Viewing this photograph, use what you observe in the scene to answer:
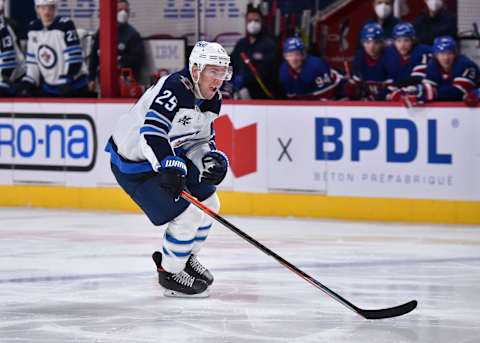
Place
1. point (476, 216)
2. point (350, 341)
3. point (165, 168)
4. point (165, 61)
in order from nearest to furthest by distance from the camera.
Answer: point (350, 341)
point (165, 168)
point (476, 216)
point (165, 61)

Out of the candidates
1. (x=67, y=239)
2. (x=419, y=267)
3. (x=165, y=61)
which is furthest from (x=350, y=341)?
(x=165, y=61)

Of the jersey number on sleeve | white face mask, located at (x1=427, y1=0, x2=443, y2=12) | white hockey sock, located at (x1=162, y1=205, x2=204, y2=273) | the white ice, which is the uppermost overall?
white face mask, located at (x1=427, y1=0, x2=443, y2=12)

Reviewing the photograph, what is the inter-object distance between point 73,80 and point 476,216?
3.59m

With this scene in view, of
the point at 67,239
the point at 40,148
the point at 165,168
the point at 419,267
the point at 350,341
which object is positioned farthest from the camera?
the point at 40,148

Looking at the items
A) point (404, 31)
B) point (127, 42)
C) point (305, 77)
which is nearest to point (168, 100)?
point (404, 31)

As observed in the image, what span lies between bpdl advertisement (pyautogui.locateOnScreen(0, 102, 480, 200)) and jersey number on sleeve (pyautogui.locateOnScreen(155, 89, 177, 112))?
3.73 meters

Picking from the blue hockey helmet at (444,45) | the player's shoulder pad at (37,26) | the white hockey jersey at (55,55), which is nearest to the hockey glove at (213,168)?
Result: the blue hockey helmet at (444,45)

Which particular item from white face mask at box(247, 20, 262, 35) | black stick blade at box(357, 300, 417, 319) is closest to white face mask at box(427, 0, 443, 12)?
white face mask at box(247, 20, 262, 35)

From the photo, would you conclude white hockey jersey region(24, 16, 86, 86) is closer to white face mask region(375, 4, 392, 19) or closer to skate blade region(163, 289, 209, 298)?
white face mask region(375, 4, 392, 19)

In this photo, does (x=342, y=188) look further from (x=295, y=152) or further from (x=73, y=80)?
(x=73, y=80)

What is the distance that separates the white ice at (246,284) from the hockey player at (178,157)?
8.4 inches

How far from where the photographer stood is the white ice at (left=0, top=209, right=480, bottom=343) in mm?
5164

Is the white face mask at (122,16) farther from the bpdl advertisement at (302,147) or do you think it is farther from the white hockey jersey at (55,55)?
the bpdl advertisement at (302,147)

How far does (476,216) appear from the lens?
898 cm
